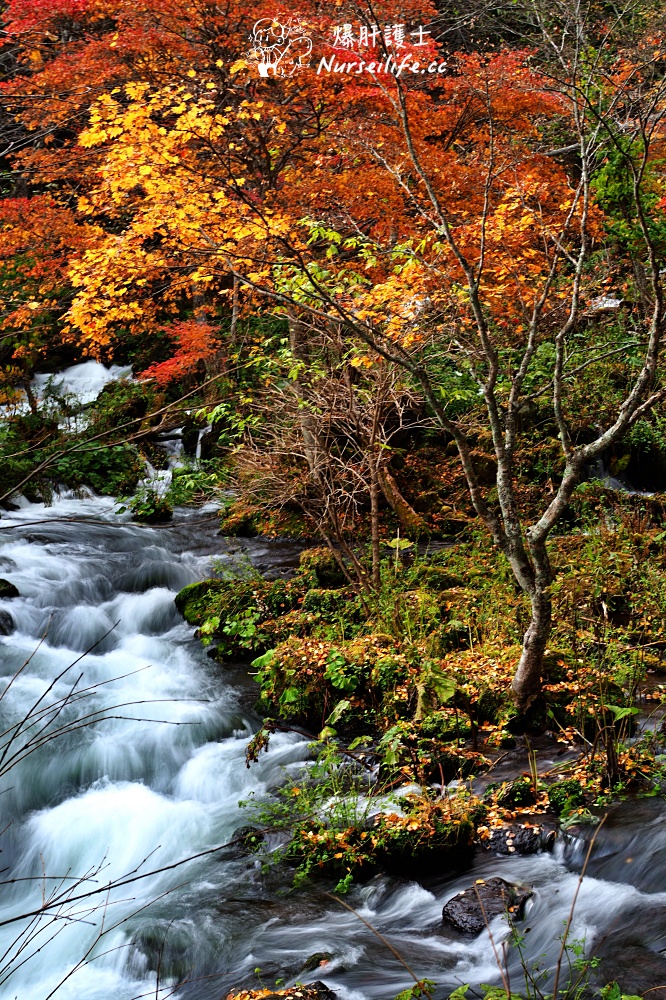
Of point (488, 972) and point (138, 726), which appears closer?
point (488, 972)

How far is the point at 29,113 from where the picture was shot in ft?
38.8

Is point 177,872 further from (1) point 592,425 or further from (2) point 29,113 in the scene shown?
(2) point 29,113

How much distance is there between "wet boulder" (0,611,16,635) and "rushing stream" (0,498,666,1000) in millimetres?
56

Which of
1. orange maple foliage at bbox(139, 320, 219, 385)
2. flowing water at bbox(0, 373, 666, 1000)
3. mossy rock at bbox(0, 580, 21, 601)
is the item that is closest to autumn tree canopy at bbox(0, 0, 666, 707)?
orange maple foliage at bbox(139, 320, 219, 385)

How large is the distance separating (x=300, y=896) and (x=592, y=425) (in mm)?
8038

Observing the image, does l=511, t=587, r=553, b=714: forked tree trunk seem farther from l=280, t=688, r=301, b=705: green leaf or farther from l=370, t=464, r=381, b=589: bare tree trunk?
l=370, t=464, r=381, b=589: bare tree trunk

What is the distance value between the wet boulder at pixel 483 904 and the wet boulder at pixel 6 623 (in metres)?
5.87

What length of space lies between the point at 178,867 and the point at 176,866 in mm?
2687

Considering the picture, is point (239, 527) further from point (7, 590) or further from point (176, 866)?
point (176, 866)

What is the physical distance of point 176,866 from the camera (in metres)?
3.22

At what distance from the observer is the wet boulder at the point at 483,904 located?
4.02m

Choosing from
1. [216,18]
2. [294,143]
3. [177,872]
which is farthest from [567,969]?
[216,18]

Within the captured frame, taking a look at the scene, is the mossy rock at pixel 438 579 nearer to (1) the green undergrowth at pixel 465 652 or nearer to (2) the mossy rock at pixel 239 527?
(1) the green undergrowth at pixel 465 652

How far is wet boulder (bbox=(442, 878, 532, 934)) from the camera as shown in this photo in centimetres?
402
